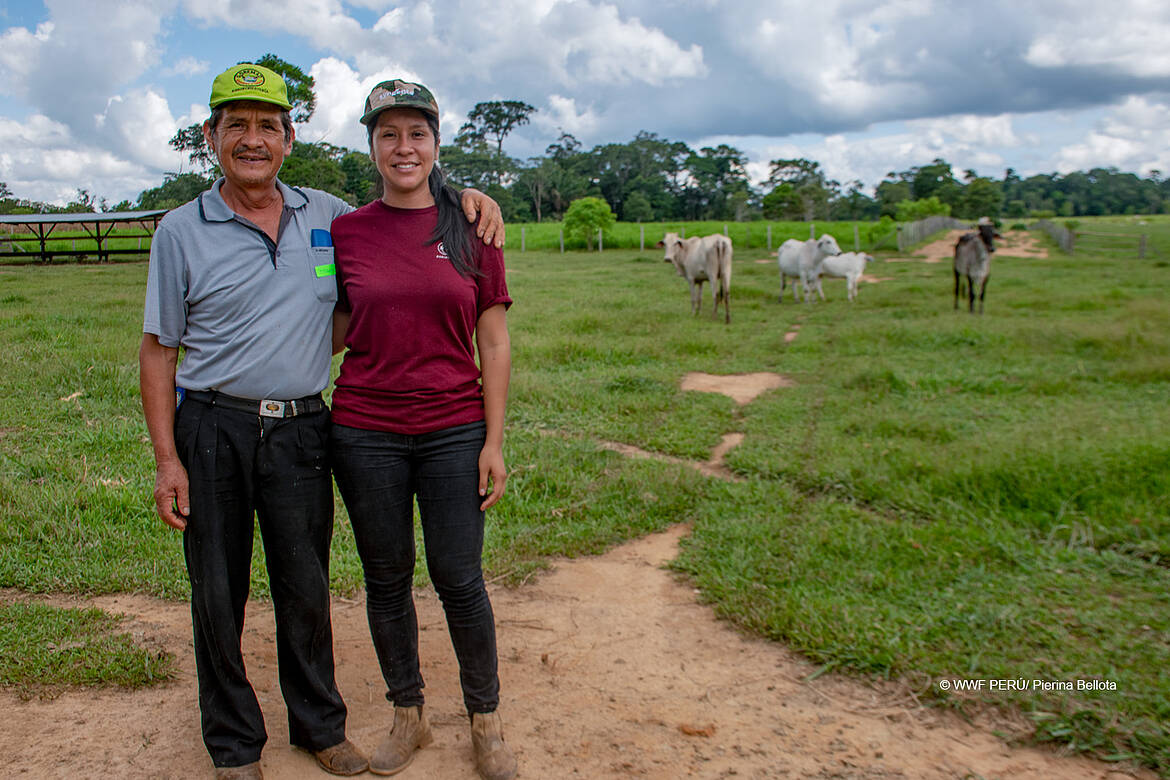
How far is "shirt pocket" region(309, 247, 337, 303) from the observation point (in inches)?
93.9

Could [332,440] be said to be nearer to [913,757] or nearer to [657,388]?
[913,757]

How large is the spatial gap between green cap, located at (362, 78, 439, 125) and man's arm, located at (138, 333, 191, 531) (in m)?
0.83

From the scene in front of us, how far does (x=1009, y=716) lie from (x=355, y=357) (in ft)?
7.63

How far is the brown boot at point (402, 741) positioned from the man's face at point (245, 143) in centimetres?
159

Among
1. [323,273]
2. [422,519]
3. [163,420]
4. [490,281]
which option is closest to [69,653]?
[163,420]

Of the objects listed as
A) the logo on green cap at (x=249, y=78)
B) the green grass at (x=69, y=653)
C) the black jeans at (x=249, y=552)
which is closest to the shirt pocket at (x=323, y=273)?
the black jeans at (x=249, y=552)

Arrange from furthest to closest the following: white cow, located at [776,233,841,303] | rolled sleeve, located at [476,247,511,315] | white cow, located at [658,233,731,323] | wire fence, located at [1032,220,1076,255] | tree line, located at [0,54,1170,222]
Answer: tree line, located at [0,54,1170,222] < wire fence, located at [1032,220,1076,255] < white cow, located at [776,233,841,303] < white cow, located at [658,233,731,323] < rolled sleeve, located at [476,247,511,315]

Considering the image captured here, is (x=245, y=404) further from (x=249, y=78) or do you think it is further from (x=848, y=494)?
(x=848, y=494)

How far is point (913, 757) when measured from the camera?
102 inches

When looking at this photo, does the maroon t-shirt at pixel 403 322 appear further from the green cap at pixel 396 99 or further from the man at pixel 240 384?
the green cap at pixel 396 99

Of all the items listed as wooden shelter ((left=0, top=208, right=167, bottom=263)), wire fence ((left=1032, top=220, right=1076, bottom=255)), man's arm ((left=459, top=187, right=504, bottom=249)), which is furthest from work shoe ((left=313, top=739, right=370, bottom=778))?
wire fence ((left=1032, top=220, right=1076, bottom=255))

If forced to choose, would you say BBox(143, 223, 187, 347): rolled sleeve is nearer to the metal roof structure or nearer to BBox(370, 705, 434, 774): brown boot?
BBox(370, 705, 434, 774): brown boot

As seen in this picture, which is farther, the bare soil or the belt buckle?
the bare soil

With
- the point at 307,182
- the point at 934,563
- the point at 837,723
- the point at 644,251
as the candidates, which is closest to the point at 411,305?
the point at 837,723
